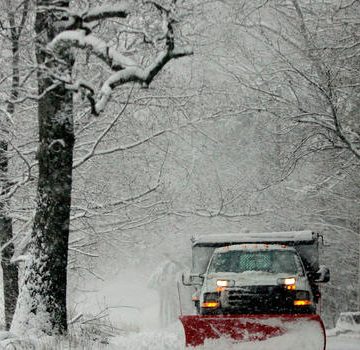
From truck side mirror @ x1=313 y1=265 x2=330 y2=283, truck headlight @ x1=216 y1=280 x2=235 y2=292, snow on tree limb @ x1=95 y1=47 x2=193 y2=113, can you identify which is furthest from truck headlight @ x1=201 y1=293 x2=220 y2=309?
snow on tree limb @ x1=95 y1=47 x2=193 y2=113

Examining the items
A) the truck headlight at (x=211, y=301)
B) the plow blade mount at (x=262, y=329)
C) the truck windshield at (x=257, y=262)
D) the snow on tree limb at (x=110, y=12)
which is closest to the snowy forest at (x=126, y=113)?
the snow on tree limb at (x=110, y=12)

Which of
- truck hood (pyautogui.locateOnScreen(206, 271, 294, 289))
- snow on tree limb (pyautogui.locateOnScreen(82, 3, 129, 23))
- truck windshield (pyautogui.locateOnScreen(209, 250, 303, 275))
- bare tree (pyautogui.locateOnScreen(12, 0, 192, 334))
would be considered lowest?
truck hood (pyautogui.locateOnScreen(206, 271, 294, 289))

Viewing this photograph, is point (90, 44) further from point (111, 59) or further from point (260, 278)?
point (260, 278)

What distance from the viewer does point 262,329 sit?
862cm

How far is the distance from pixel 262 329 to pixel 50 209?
148 inches

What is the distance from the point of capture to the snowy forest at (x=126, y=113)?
29.7ft

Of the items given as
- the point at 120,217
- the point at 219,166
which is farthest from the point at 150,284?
the point at 120,217

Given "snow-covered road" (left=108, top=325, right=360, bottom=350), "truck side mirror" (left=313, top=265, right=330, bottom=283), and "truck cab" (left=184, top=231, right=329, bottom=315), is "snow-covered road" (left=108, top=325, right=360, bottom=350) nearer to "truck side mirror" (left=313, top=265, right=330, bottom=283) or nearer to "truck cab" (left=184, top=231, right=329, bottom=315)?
"truck cab" (left=184, top=231, right=329, bottom=315)

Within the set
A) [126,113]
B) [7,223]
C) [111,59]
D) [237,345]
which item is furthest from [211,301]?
[7,223]

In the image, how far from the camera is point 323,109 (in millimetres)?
15117

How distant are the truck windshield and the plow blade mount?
1752mm

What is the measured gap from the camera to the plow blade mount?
8375mm

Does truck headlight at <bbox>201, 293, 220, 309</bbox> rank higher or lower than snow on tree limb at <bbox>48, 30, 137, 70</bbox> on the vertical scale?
lower

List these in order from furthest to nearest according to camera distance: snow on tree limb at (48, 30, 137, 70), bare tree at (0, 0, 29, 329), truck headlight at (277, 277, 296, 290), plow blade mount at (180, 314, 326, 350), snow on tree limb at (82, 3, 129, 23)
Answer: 1. bare tree at (0, 0, 29, 329)
2. truck headlight at (277, 277, 296, 290)
3. snow on tree limb at (82, 3, 129, 23)
4. plow blade mount at (180, 314, 326, 350)
5. snow on tree limb at (48, 30, 137, 70)
